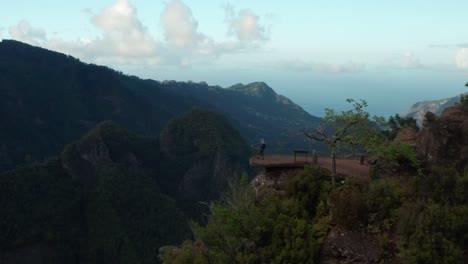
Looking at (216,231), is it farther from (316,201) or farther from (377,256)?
(377,256)

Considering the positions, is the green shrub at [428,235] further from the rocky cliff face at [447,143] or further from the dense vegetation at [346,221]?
the rocky cliff face at [447,143]

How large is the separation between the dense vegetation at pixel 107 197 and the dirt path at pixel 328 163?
5675cm

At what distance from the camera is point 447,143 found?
13.5 m

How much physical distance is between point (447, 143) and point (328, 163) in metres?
4.83

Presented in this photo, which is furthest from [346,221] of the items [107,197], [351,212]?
[107,197]

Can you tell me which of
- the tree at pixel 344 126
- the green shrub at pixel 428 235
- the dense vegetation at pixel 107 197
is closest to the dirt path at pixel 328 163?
the tree at pixel 344 126

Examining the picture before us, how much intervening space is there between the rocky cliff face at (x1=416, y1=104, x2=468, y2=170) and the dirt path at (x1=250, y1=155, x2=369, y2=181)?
7.38 feet

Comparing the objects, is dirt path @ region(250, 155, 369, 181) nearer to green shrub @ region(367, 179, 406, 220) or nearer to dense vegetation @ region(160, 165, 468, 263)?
dense vegetation @ region(160, 165, 468, 263)

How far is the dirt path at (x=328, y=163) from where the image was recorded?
15248mm

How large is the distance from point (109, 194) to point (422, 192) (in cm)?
7241

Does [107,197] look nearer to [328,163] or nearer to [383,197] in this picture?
[328,163]

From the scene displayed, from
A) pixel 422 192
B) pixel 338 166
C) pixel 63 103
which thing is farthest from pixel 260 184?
pixel 63 103

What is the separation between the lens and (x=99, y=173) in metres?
82.9

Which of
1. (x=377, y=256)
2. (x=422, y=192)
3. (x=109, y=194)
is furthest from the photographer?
(x=109, y=194)
